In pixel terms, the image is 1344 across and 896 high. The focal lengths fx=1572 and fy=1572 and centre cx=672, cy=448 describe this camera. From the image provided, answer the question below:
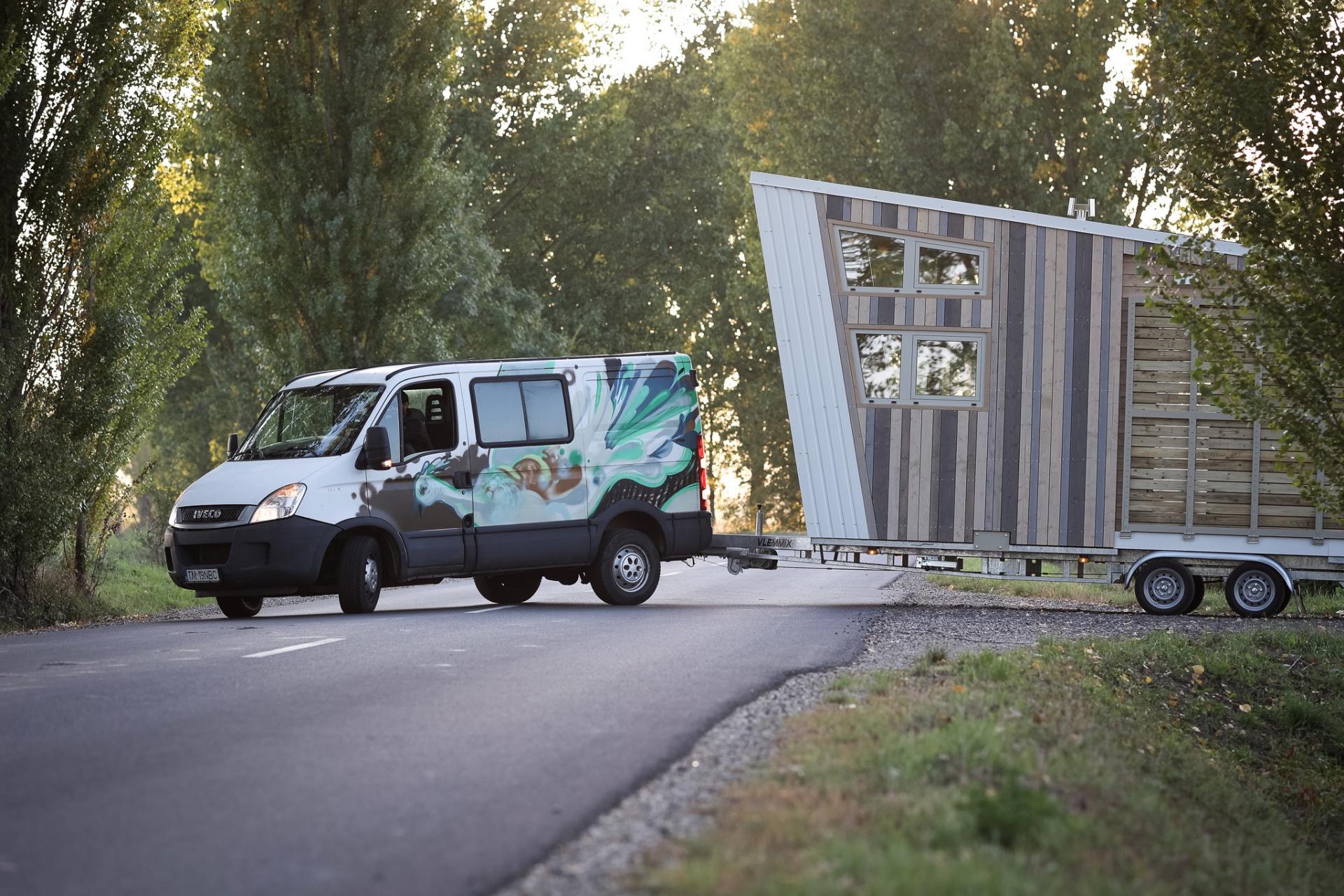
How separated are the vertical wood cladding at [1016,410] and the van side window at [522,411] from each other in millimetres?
3394

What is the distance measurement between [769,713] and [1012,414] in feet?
29.8

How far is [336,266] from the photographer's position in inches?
890

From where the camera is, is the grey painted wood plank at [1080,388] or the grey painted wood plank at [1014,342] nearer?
the grey painted wood plank at [1080,388]

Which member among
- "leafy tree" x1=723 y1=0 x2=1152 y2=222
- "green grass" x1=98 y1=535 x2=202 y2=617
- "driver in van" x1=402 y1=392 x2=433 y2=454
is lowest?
"green grass" x1=98 y1=535 x2=202 y2=617

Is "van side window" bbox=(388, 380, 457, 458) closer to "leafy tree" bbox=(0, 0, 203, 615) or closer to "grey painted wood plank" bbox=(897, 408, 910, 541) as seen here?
"leafy tree" bbox=(0, 0, 203, 615)

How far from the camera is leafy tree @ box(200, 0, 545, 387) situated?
2241 cm

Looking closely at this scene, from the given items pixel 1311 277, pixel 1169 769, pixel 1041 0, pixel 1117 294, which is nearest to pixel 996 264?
pixel 1117 294

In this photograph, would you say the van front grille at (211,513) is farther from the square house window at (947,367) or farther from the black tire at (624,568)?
the square house window at (947,367)

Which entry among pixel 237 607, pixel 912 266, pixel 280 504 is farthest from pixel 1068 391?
pixel 237 607

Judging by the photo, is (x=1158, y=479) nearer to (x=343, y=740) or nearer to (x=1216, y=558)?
(x=1216, y=558)

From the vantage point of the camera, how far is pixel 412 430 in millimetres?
14500

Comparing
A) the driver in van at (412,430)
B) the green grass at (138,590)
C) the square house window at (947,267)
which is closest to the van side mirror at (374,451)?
the driver in van at (412,430)

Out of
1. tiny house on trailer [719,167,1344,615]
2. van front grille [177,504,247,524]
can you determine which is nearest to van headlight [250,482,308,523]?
van front grille [177,504,247,524]

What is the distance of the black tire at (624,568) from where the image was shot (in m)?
15.5
